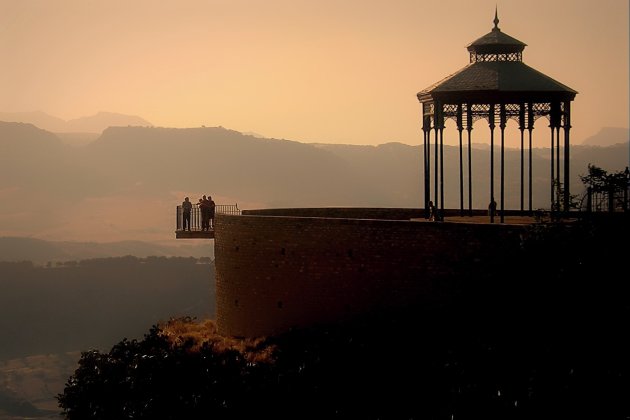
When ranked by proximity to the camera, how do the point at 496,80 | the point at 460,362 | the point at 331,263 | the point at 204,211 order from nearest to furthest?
the point at 460,362 < the point at 331,263 < the point at 496,80 < the point at 204,211

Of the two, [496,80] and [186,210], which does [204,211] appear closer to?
[186,210]

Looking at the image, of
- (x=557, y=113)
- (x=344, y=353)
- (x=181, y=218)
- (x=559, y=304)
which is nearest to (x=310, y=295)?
(x=344, y=353)

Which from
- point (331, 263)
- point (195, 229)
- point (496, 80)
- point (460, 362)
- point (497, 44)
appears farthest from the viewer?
point (195, 229)

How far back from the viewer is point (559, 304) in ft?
68.9

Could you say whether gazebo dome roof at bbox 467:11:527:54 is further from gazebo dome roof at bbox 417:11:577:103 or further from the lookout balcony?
the lookout balcony

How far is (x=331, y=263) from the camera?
24094 millimetres

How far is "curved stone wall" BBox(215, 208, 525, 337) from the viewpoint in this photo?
2245 centimetres

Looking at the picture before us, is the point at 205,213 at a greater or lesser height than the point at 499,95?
lesser

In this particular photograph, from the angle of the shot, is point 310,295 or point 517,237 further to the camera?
point 310,295

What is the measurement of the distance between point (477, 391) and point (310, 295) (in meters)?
6.65

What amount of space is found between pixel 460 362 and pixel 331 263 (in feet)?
16.7

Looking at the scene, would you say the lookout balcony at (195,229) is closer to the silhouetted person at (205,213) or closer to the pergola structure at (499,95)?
the silhouetted person at (205,213)

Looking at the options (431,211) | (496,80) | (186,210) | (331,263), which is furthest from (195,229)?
(496,80)

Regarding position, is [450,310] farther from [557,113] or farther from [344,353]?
[557,113]
